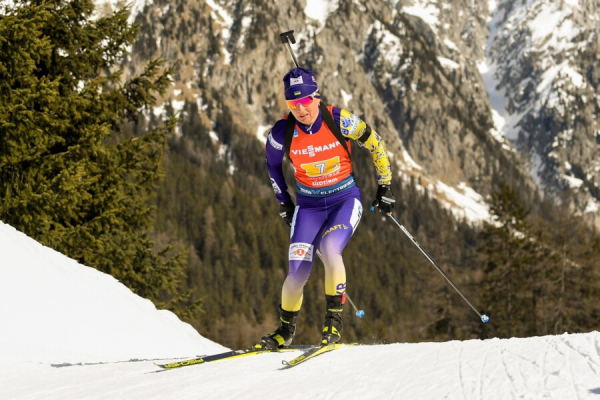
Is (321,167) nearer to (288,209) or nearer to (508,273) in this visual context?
(288,209)

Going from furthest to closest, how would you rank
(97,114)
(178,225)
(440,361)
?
1. (178,225)
2. (97,114)
3. (440,361)

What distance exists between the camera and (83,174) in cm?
1196

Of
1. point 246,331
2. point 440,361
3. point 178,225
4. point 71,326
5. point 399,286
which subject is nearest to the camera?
point 440,361

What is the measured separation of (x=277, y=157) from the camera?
7.71 m

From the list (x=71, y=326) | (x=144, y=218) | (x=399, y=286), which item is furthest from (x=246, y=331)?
(x=71, y=326)

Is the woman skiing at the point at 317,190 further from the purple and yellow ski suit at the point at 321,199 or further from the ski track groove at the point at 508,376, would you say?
the ski track groove at the point at 508,376

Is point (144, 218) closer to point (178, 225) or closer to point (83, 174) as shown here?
point (83, 174)

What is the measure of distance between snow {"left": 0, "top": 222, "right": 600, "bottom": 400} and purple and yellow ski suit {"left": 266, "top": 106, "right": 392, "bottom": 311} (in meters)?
0.88

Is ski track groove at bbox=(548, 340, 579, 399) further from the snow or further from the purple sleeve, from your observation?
the purple sleeve

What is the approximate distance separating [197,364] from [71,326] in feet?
8.88

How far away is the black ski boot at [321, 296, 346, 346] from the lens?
7.30 metres

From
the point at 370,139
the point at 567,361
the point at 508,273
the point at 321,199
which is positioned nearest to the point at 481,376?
the point at 567,361

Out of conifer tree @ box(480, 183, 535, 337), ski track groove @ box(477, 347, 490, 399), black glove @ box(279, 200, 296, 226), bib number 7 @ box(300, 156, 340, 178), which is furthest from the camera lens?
conifer tree @ box(480, 183, 535, 337)

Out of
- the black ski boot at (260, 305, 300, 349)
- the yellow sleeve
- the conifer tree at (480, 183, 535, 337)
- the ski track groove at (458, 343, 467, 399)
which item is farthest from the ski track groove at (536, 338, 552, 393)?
the conifer tree at (480, 183, 535, 337)
